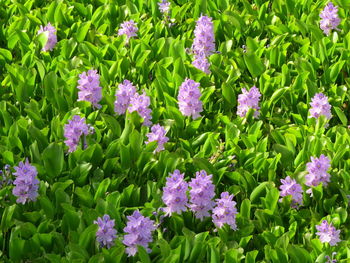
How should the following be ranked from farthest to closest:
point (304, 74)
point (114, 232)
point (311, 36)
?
point (311, 36) < point (304, 74) < point (114, 232)

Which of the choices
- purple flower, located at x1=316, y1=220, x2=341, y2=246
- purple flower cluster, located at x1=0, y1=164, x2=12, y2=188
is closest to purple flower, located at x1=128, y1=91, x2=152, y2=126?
purple flower cluster, located at x1=0, y1=164, x2=12, y2=188

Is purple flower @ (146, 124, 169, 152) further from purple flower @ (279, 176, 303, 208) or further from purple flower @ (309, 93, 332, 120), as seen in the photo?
purple flower @ (309, 93, 332, 120)

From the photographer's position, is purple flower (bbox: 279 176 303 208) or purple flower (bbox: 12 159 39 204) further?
purple flower (bbox: 279 176 303 208)

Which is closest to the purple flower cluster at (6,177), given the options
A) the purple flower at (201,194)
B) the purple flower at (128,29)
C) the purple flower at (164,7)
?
the purple flower at (201,194)

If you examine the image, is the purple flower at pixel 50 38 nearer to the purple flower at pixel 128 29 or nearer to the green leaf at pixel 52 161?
the purple flower at pixel 128 29

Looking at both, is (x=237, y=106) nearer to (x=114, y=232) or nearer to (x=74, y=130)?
(x=74, y=130)

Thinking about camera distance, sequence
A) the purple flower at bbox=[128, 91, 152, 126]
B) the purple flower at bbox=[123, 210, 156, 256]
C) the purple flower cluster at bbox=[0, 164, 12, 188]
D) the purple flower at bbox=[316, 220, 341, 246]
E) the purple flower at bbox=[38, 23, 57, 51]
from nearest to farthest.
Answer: the purple flower at bbox=[123, 210, 156, 256] < the purple flower at bbox=[316, 220, 341, 246] < the purple flower cluster at bbox=[0, 164, 12, 188] < the purple flower at bbox=[128, 91, 152, 126] < the purple flower at bbox=[38, 23, 57, 51]

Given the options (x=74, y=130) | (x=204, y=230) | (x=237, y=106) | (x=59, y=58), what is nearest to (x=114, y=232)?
(x=204, y=230)
